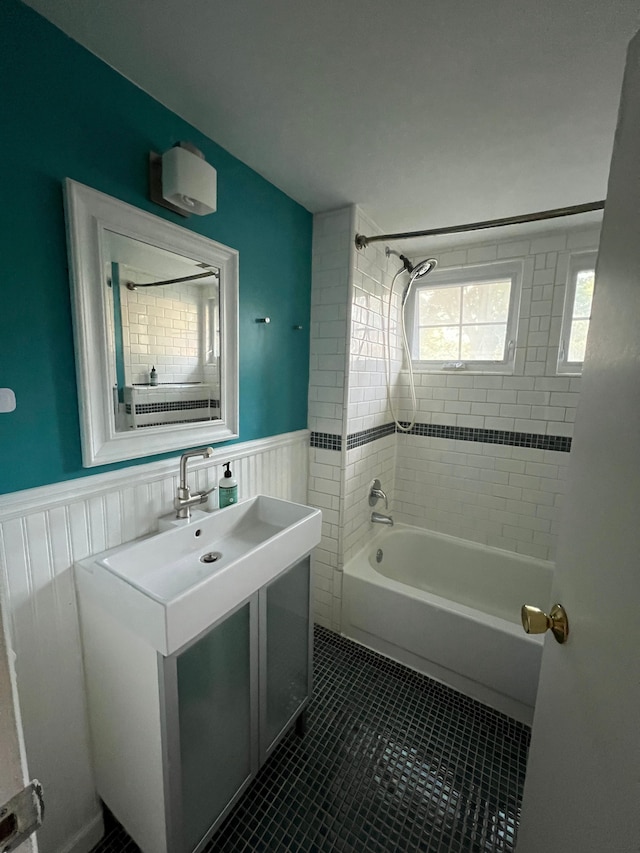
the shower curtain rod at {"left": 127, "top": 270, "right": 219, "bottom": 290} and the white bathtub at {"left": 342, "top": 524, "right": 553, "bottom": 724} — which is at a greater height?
the shower curtain rod at {"left": 127, "top": 270, "right": 219, "bottom": 290}

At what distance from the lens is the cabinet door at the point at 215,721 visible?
0.99m

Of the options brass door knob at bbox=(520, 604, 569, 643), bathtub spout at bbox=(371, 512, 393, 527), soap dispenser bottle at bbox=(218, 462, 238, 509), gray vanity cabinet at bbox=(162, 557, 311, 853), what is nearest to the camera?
brass door knob at bbox=(520, 604, 569, 643)

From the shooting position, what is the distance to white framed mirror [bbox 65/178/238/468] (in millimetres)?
1018

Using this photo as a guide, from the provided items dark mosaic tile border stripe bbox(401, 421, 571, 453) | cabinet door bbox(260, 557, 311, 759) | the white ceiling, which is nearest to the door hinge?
cabinet door bbox(260, 557, 311, 759)

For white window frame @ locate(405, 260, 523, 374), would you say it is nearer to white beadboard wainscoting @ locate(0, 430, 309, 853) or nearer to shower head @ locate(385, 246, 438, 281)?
shower head @ locate(385, 246, 438, 281)

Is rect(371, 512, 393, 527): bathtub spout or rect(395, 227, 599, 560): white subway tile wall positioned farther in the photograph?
rect(371, 512, 393, 527): bathtub spout

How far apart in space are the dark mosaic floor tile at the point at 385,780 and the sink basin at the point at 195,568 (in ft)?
2.70

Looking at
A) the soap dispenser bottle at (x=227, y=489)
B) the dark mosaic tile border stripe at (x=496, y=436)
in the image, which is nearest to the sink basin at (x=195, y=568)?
the soap dispenser bottle at (x=227, y=489)

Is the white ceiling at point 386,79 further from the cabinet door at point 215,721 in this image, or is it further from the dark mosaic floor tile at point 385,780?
the dark mosaic floor tile at point 385,780

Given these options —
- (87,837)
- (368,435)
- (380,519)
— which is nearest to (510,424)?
(368,435)

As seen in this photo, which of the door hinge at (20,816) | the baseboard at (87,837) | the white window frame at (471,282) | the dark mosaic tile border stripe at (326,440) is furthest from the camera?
the white window frame at (471,282)

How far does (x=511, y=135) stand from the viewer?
128cm

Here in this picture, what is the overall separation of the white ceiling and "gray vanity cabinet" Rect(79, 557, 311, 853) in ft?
5.17

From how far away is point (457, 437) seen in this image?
246 centimetres
